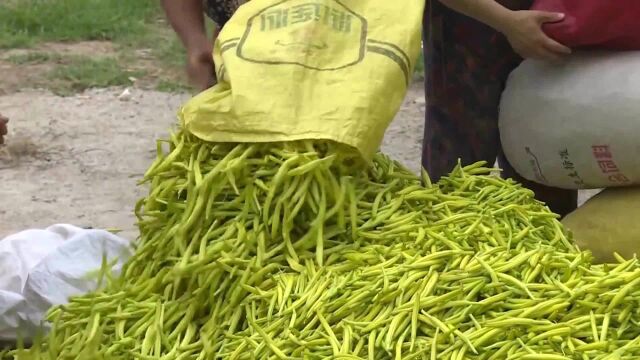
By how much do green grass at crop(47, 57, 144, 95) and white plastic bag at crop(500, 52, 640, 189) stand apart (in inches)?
Answer: 136

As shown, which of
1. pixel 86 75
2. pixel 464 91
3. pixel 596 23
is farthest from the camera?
pixel 86 75

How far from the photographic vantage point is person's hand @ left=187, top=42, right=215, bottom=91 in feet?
8.27

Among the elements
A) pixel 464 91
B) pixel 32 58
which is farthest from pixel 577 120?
pixel 32 58

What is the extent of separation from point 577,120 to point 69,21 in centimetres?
476

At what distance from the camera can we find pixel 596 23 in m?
2.54

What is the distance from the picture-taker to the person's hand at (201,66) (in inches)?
99.2

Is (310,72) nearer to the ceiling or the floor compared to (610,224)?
nearer to the ceiling

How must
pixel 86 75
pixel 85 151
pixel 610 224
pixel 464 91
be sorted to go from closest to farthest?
pixel 610 224
pixel 464 91
pixel 85 151
pixel 86 75

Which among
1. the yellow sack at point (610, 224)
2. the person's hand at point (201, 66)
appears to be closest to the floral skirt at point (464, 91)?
the yellow sack at point (610, 224)

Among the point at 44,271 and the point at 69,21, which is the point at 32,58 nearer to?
the point at 69,21

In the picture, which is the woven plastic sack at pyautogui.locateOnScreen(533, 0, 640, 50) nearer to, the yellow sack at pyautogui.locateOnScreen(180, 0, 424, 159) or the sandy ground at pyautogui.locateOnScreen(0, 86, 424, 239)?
the yellow sack at pyautogui.locateOnScreen(180, 0, 424, 159)

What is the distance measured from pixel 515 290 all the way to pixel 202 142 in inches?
25.6

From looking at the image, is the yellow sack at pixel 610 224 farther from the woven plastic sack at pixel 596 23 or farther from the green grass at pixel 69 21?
the green grass at pixel 69 21

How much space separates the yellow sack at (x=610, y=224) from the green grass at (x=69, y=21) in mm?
4382
